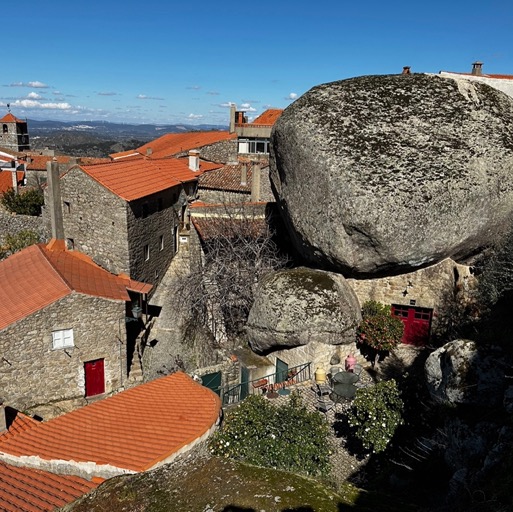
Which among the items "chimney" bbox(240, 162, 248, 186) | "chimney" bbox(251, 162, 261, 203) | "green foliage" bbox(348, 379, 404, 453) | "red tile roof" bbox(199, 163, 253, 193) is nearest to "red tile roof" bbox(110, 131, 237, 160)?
"red tile roof" bbox(199, 163, 253, 193)

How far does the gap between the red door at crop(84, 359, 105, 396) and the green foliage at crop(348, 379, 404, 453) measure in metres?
9.94

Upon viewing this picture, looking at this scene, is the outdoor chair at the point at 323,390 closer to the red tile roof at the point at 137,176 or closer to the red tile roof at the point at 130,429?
the red tile roof at the point at 130,429

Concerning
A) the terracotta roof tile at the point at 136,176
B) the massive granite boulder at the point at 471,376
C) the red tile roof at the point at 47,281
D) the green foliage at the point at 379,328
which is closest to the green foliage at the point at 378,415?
the massive granite boulder at the point at 471,376

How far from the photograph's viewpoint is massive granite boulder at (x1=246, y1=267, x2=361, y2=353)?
14.8 meters

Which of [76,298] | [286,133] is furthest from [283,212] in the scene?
[76,298]

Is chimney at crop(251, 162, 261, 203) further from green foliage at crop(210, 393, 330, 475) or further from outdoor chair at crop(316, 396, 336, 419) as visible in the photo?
green foliage at crop(210, 393, 330, 475)

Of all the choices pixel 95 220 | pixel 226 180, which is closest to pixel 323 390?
→ pixel 95 220

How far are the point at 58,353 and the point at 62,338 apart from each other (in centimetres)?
57

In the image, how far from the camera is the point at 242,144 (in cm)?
3872

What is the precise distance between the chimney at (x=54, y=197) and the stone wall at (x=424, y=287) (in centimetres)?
1266

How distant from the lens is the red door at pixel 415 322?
15922mm

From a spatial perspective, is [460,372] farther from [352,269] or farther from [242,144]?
[242,144]

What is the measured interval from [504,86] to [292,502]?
17.1m

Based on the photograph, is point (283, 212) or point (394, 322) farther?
point (283, 212)
